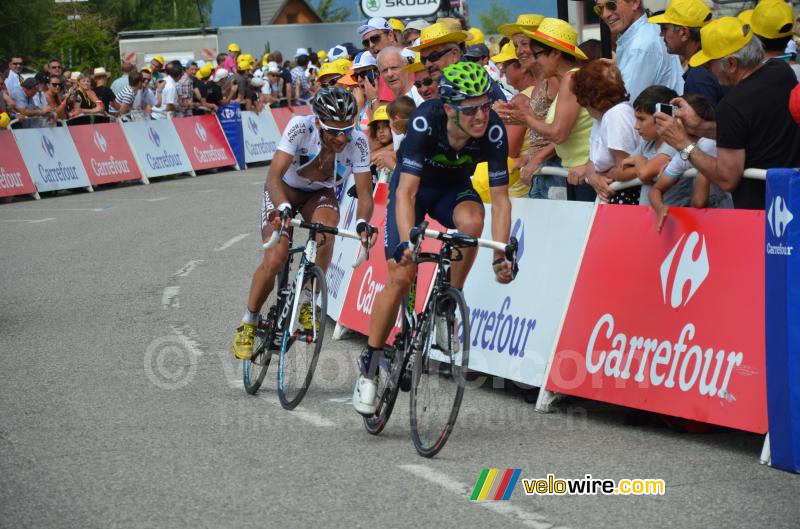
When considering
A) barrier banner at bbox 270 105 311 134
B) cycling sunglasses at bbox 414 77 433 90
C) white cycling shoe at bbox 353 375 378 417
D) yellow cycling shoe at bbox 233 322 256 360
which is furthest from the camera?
barrier banner at bbox 270 105 311 134

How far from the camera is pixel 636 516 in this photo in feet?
17.3

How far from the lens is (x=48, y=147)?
23656 millimetres

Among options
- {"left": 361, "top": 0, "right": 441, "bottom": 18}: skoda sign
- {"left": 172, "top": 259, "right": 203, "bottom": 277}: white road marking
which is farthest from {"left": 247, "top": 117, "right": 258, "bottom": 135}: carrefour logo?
{"left": 172, "top": 259, "right": 203, "bottom": 277}: white road marking

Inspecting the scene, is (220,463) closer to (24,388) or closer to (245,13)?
(24,388)

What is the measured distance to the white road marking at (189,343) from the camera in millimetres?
9508

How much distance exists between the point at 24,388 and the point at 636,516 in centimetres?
470

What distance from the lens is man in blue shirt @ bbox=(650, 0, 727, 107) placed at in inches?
322

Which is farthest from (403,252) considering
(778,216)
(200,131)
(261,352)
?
(200,131)

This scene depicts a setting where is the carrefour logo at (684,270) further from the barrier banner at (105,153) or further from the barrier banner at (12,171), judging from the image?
the barrier banner at (105,153)

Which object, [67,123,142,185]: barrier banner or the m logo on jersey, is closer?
[67,123,142,185]: barrier banner

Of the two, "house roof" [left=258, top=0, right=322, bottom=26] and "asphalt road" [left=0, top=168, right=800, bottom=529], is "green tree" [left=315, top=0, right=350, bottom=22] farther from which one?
"asphalt road" [left=0, top=168, right=800, bottom=529]

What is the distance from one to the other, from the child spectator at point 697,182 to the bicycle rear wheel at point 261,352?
103 inches

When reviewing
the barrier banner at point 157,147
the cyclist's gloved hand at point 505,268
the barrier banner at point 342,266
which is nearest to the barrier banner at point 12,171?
the barrier banner at point 157,147

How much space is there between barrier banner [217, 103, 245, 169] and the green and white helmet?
23.5 metres
